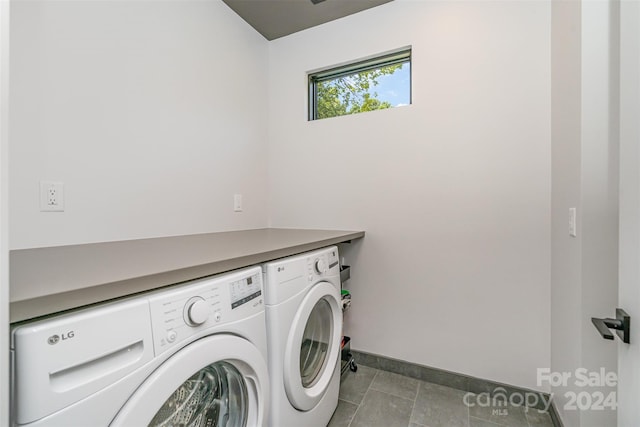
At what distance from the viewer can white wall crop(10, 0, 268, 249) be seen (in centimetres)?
97

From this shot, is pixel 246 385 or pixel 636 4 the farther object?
pixel 246 385

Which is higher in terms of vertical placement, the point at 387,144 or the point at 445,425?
the point at 387,144

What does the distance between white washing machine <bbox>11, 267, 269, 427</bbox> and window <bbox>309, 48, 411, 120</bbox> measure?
5.05 feet

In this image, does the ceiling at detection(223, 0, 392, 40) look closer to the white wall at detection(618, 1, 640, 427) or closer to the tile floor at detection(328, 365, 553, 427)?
the white wall at detection(618, 1, 640, 427)

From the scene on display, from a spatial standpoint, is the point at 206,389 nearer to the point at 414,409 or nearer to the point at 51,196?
the point at 51,196

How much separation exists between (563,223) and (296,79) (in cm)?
192

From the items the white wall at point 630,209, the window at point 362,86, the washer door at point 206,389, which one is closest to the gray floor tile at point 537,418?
the white wall at point 630,209

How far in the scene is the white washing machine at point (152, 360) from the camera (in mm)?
431

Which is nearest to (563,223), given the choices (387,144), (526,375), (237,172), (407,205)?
(407,205)

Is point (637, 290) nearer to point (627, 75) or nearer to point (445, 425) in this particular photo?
point (627, 75)

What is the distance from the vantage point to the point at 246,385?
33.4 inches

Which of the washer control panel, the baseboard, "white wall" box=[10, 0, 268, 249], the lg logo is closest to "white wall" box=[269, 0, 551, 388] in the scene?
the baseboard

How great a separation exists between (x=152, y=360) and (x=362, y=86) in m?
2.00

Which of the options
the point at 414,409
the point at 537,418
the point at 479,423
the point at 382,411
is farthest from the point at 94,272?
the point at 537,418
